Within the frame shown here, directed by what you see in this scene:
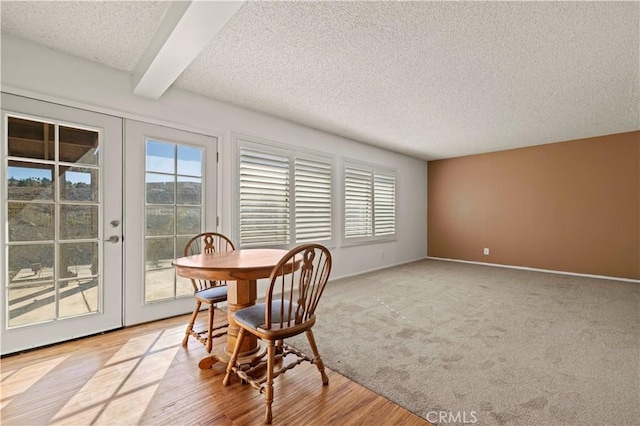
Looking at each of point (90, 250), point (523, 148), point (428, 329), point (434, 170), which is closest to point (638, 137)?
point (523, 148)

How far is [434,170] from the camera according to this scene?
678 centimetres

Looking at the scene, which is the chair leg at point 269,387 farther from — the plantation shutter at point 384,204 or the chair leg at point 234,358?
the plantation shutter at point 384,204

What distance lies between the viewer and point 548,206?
205 inches

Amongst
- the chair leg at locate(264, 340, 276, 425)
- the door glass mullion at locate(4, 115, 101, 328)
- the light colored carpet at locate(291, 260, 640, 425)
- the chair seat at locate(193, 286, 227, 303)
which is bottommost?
the light colored carpet at locate(291, 260, 640, 425)

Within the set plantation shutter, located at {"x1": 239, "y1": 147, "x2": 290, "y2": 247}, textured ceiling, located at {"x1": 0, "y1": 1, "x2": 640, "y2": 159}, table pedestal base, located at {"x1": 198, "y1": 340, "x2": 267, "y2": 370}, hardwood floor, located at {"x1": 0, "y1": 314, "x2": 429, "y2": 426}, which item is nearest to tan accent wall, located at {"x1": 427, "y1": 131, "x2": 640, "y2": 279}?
textured ceiling, located at {"x1": 0, "y1": 1, "x2": 640, "y2": 159}

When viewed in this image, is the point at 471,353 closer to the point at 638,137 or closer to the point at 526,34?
the point at 526,34

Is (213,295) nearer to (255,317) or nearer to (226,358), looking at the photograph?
(226,358)

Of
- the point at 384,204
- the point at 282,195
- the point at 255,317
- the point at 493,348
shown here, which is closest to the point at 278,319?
the point at 255,317

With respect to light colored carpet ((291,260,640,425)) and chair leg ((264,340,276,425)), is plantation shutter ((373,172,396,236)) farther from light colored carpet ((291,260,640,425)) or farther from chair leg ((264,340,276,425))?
chair leg ((264,340,276,425))

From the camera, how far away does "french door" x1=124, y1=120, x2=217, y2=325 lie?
2.74m

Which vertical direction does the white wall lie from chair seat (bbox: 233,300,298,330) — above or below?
above

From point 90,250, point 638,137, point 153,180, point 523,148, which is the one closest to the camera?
point 90,250

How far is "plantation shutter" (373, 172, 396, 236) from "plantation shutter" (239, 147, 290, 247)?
2.13 m

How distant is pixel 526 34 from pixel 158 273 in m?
3.73
